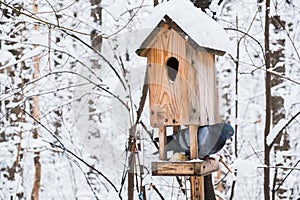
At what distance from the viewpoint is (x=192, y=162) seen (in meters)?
2.07

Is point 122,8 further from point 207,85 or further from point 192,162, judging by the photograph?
point 192,162

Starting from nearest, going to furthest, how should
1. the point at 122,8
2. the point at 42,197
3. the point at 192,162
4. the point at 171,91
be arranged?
the point at 192,162 < the point at 171,91 < the point at 122,8 < the point at 42,197

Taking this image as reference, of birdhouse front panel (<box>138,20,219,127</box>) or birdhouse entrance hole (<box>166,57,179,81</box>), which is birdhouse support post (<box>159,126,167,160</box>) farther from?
birdhouse entrance hole (<box>166,57,179,81</box>)

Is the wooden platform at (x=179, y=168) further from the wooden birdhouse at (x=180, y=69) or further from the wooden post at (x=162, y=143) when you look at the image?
the wooden post at (x=162, y=143)

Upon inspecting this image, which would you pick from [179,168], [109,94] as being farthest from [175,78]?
[109,94]

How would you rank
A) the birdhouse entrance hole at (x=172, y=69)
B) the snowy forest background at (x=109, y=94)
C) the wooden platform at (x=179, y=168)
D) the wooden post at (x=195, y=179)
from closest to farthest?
the wooden platform at (x=179, y=168), the wooden post at (x=195, y=179), the birdhouse entrance hole at (x=172, y=69), the snowy forest background at (x=109, y=94)

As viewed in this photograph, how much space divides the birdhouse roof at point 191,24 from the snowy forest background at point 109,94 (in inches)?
14.3

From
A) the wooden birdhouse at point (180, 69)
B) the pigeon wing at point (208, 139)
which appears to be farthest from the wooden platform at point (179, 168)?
the pigeon wing at point (208, 139)

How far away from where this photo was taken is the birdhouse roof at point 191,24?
6.97ft

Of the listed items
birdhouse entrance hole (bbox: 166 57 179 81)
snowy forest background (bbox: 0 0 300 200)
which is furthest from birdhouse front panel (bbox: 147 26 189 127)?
snowy forest background (bbox: 0 0 300 200)

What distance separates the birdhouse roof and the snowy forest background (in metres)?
0.36

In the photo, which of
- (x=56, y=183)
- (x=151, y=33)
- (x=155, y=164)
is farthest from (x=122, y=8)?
(x=56, y=183)

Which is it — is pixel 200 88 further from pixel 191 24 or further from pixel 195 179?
pixel 195 179

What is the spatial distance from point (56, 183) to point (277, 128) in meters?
5.91
